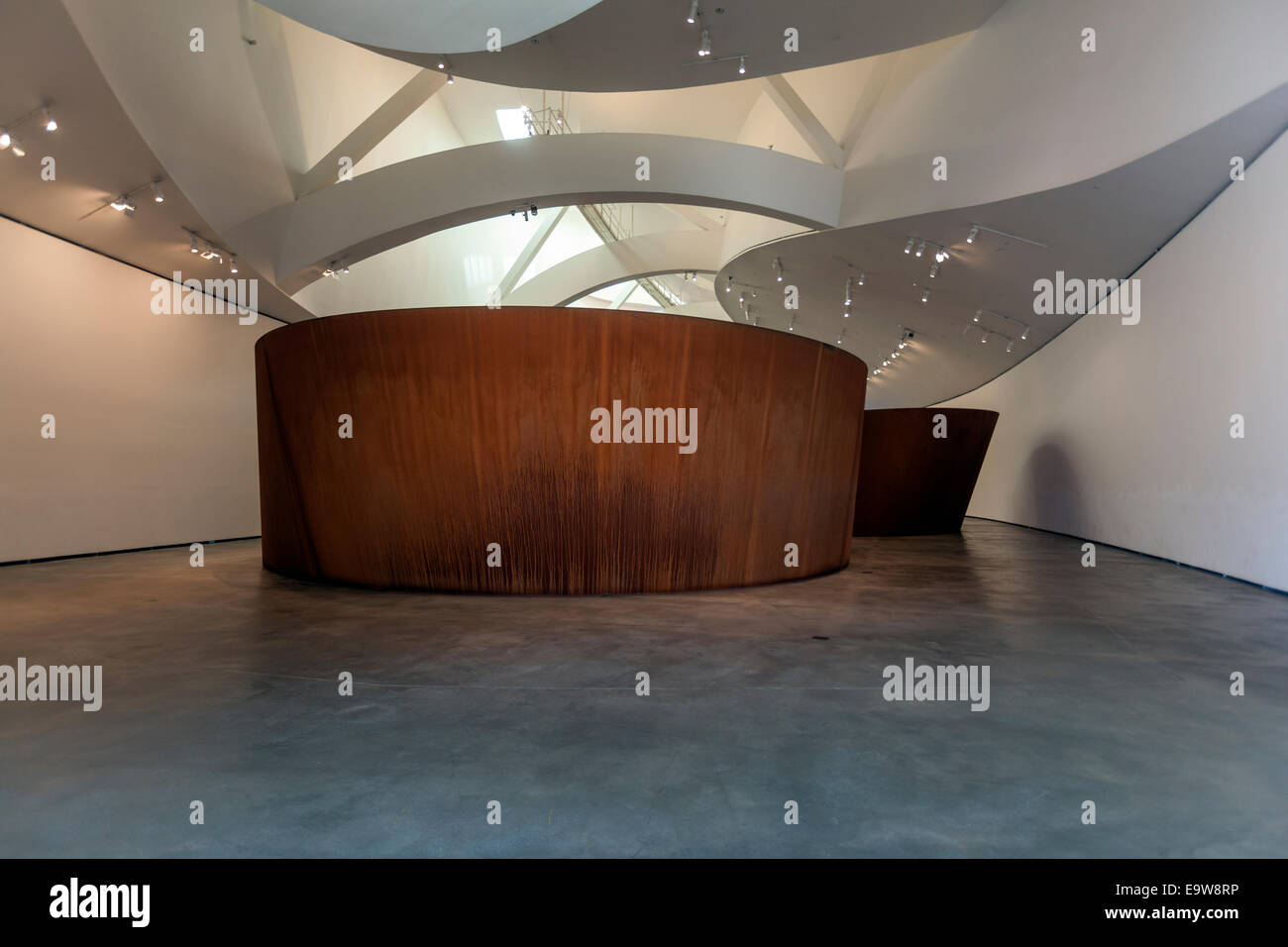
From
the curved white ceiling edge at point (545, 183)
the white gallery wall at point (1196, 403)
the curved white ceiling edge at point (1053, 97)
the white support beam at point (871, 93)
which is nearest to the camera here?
the curved white ceiling edge at point (1053, 97)

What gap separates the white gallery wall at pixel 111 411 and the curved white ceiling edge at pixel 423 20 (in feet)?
15.1

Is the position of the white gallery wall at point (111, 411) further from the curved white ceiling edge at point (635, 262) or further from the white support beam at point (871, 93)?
the white support beam at point (871, 93)

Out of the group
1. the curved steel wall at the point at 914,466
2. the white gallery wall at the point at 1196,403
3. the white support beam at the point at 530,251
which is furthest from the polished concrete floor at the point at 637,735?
the white support beam at the point at 530,251

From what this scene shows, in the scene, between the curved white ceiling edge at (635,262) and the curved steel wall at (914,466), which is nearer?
the curved steel wall at (914,466)

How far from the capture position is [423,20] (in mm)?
9008

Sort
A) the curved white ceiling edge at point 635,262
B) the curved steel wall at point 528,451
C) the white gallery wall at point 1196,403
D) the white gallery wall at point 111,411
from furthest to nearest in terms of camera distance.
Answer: the curved white ceiling edge at point 635,262 < the white gallery wall at point 111,411 < the white gallery wall at point 1196,403 < the curved steel wall at point 528,451

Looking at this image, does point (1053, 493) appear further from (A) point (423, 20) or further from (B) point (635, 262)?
(A) point (423, 20)

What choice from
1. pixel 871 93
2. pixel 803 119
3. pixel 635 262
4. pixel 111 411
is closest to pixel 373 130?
pixel 111 411

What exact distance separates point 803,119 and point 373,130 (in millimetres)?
7395

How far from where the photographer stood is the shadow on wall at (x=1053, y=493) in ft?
46.0

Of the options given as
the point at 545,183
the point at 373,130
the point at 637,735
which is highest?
the point at 373,130
